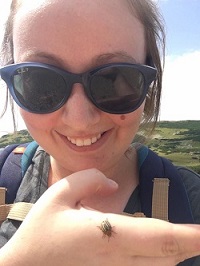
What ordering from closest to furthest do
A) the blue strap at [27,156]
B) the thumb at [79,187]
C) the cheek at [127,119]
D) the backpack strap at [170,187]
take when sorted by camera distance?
the thumb at [79,187] → the cheek at [127,119] → the backpack strap at [170,187] → the blue strap at [27,156]

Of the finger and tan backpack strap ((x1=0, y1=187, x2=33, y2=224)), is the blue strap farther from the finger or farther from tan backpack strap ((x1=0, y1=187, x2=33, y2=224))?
the finger

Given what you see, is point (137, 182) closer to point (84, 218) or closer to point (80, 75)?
point (80, 75)

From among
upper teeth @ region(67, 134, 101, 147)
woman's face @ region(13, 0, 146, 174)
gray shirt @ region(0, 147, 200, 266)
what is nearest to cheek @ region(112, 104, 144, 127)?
woman's face @ region(13, 0, 146, 174)

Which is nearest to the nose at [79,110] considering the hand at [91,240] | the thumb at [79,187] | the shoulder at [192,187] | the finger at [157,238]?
the thumb at [79,187]

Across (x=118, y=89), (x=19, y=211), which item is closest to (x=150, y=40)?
(x=118, y=89)

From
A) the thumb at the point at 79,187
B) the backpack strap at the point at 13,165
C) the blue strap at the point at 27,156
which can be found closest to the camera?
the thumb at the point at 79,187

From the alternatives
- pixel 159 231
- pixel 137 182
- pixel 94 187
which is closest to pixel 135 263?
pixel 159 231

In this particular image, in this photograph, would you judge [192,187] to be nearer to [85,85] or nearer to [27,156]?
[85,85]

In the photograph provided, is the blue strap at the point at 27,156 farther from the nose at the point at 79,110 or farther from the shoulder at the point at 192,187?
the shoulder at the point at 192,187
